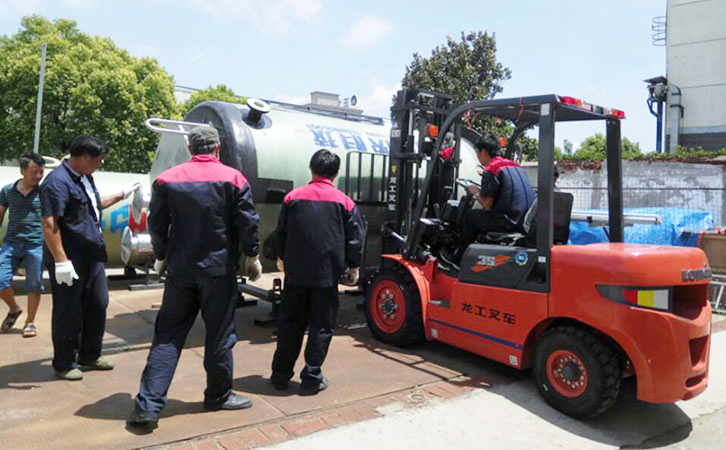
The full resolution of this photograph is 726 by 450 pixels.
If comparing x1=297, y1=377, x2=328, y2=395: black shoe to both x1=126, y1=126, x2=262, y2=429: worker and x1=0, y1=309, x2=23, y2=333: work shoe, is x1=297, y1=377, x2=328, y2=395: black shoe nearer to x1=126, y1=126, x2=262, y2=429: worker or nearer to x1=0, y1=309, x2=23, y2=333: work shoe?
x1=126, y1=126, x2=262, y2=429: worker

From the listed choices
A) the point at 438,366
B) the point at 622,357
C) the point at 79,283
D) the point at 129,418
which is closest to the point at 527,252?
the point at 622,357

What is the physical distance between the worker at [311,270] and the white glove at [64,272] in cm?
158

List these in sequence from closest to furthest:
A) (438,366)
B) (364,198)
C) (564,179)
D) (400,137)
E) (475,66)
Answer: (438,366), (400,137), (364,198), (475,66), (564,179)

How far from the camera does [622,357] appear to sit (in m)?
4.25

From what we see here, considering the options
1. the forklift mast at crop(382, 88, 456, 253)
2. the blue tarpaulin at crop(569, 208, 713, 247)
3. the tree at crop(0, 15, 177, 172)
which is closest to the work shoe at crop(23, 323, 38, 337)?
the forklift mast at crop(382, 88, 456, 253)

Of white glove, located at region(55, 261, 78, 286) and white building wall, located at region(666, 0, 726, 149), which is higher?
white building wall, located at region(666, 0, 726, 149)

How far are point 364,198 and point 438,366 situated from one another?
2587mm

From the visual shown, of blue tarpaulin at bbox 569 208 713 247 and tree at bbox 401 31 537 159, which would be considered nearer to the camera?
blue tarpaulin at bbox 569 208 713 247

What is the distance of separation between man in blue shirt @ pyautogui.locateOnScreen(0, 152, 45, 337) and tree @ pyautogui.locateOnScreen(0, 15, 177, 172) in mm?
15621

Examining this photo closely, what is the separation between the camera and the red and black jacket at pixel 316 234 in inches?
178

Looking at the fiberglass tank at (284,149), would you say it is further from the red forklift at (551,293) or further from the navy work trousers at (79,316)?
the navy work trousers at (79,316)

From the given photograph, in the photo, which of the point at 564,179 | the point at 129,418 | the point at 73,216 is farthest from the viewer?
the point at 564,179

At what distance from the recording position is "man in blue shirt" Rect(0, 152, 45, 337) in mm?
6086

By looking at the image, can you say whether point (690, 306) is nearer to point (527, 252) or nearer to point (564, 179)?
point (527, 252)
